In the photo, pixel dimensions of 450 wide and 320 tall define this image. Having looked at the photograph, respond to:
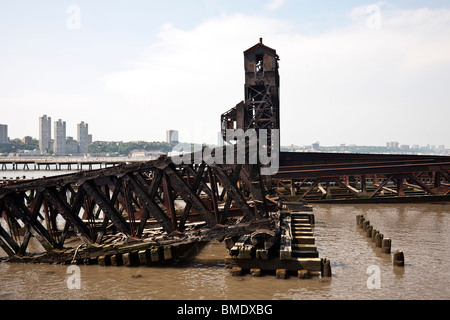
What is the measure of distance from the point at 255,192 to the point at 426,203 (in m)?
21.1

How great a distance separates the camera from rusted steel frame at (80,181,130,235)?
13.3m

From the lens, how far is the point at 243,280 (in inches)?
457

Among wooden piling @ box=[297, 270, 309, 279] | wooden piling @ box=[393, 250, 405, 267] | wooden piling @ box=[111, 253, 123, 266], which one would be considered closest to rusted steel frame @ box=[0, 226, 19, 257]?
wooden piling @ box=[111, 253, 123, 266]

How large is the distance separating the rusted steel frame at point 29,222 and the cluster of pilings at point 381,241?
11326mm

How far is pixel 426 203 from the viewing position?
2930cm

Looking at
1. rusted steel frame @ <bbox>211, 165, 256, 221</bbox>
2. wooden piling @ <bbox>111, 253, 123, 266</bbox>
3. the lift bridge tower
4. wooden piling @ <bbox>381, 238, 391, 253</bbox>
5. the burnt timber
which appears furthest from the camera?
the lift bridge tower

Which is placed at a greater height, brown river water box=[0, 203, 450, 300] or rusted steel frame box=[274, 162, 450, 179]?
rusted steel frame box=[274, 162, 450, 179]

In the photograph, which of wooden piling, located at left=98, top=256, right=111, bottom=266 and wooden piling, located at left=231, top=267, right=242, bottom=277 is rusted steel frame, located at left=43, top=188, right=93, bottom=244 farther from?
wooden piling, located at left=231, top=267, right=242, bottom=277

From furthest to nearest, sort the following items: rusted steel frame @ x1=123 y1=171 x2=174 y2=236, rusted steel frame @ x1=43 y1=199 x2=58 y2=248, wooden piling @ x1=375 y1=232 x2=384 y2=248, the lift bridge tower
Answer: the lift bridge tower → wooden piling @ x1=375 y1=232 x2=384 y2=248 → rusted steel frame @ x1=43 y1=199 x2=58 y2=248 → rusted steel frame @ x1=123 y1=171 x2=174 y2=236

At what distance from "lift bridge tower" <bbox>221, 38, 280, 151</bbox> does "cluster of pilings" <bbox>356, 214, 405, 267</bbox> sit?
50.9 feet

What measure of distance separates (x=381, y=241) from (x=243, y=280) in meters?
6.67

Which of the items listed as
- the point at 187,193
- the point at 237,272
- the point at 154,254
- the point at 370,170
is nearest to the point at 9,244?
the point at 154,254
